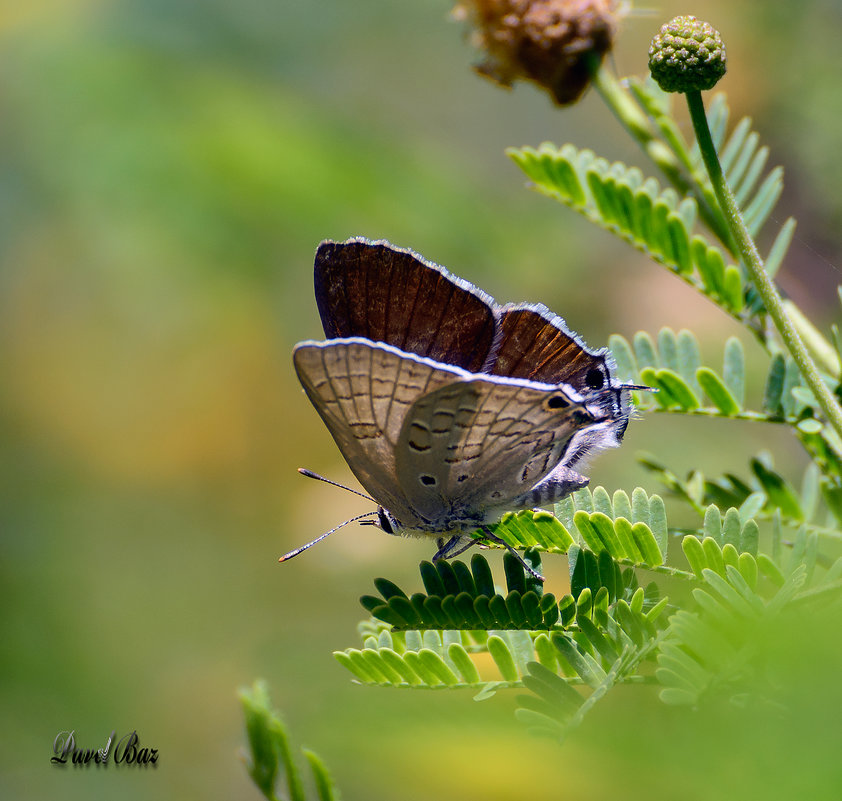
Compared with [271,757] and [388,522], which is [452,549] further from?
[271,757]

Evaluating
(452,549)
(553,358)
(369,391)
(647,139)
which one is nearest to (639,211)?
(647,139)

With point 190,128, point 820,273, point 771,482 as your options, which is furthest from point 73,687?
point 820,273

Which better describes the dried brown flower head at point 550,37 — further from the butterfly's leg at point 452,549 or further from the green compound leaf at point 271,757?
the green compound leaf at point 271,757

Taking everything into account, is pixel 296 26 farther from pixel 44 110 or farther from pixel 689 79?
pixel 689 79

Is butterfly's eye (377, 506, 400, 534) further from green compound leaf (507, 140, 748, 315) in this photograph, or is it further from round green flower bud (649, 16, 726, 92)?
round green flower bud (649, 16, 726, 92)

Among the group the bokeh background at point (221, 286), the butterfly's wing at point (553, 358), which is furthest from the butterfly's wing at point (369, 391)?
the bokeh background at point (221, 286)
